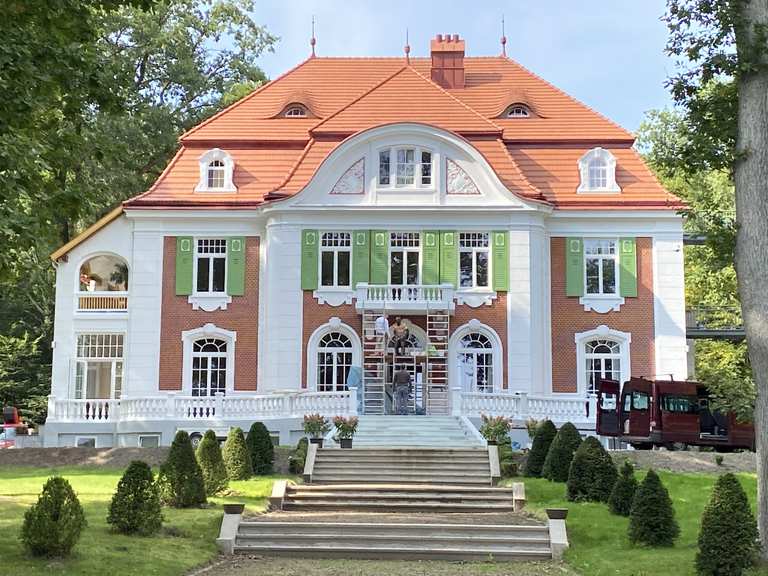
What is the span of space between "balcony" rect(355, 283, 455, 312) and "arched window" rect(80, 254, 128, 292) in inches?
399

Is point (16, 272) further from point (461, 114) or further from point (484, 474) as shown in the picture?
point (461, 114)

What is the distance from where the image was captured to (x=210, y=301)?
30359 mm

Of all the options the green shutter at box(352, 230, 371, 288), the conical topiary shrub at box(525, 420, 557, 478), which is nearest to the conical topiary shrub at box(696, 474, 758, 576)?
the conical topiary shrub at box(525, 420, 557, 478)

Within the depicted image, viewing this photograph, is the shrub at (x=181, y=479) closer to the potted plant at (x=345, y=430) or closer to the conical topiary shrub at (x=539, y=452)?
the potted plant at (x=345, y=430)

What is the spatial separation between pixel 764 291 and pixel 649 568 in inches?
145

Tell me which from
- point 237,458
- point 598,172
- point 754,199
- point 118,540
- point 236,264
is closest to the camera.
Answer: point 754,199

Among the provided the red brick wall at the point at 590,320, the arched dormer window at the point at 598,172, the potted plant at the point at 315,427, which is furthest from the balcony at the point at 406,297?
the potted plant at the point at 315,427

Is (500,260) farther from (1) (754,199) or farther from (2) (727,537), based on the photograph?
(2) (727,537)

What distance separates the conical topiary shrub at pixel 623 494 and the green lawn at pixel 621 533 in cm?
17

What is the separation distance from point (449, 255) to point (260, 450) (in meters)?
11.0

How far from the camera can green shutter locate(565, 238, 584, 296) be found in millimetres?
30328

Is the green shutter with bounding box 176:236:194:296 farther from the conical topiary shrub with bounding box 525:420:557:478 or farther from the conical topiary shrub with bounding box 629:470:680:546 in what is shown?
the conical topiary shrub with bounding box 629:470:680:546

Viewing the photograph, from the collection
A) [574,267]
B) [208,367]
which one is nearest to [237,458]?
[208,367]

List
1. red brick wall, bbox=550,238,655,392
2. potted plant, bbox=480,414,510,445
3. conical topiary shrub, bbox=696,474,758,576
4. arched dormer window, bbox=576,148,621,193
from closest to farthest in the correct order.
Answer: conical topiary shrub, bbox=696,474,758,576
potted plant, bbox=480,414,510,445
red brick wall, bbox=550,238,655,392
arched dormer window, bbox=576,148,621,193
